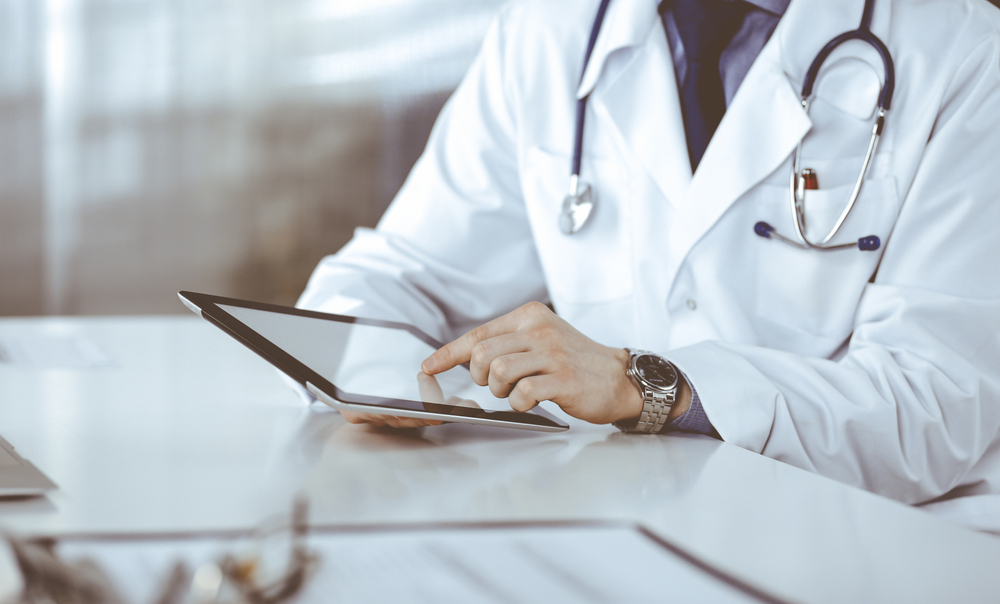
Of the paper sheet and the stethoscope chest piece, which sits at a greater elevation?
the stethoscope chest piece

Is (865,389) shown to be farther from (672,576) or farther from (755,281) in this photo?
(672,576)

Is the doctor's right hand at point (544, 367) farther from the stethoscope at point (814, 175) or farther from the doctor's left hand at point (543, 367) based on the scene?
the stethoscope at point (814, 175)

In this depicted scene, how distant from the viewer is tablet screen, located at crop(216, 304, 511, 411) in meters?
0.59

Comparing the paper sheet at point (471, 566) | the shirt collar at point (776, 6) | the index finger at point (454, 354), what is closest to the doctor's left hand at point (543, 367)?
the index finger at point (454, 354)

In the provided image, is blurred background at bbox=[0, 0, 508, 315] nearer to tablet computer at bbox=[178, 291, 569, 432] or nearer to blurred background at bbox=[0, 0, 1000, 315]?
blurred background at bbox=[0, 0, 1000, 315]

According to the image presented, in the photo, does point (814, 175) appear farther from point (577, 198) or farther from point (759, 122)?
point (577, 198)

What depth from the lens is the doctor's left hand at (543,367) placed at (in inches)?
24.6

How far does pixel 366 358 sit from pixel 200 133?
1749 millimetres

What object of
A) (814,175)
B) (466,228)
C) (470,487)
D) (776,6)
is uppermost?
(776,6)

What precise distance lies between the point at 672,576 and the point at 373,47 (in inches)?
82.0

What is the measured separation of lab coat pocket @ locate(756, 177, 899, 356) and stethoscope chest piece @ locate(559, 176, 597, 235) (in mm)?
221

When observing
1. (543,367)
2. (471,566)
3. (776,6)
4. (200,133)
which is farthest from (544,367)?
(200,133)

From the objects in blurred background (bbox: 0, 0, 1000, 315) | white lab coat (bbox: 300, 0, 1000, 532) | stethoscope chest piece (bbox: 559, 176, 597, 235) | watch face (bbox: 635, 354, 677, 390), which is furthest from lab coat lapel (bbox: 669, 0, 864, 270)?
blurred background (bbox: 0, 0, 1000, 315)

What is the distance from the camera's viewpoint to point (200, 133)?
7.13 feet
